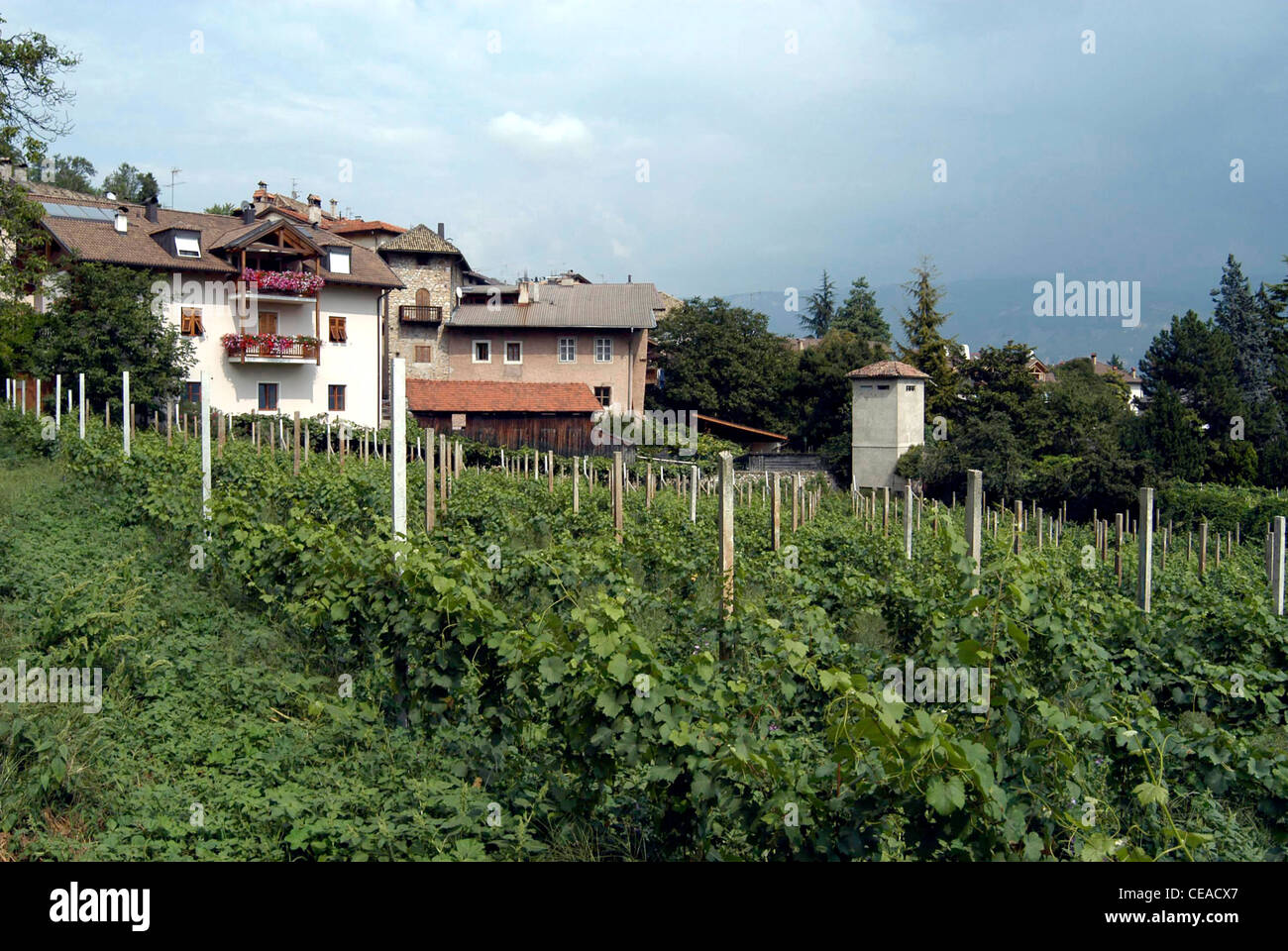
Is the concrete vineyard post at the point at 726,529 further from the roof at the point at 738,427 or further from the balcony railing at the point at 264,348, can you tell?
the roof at the point at 738,427

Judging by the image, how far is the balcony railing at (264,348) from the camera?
3619 centimetres

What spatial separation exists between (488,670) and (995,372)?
40.4 meters

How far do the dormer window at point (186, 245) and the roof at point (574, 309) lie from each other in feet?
42.4

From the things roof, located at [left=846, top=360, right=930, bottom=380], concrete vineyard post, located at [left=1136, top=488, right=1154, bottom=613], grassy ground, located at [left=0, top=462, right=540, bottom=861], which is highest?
roof, located at [left=846, top=360, right=930, bottom=380]

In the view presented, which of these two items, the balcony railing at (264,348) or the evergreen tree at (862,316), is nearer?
the balcony railing at (264,348)

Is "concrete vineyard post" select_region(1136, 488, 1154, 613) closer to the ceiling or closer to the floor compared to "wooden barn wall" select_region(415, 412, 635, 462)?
closer to the floor

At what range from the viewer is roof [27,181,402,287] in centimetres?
3331

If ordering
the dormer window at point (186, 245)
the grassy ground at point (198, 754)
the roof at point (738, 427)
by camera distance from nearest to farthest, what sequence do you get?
1. the grassy ground at point (198, 754)
2. the dormer window at point (186, 245)
3. the roof at point (738, 427)

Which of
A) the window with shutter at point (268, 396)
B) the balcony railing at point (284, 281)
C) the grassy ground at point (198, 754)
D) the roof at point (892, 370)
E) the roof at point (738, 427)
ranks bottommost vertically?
the grassy ground at point (198, 754)

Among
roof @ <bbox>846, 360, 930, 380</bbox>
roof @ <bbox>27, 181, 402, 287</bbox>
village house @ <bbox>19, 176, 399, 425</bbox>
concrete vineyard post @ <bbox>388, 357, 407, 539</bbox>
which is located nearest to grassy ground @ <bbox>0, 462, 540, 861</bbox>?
concrete vineyard post @ <bbox>388, 357, 407, 539</bbox>

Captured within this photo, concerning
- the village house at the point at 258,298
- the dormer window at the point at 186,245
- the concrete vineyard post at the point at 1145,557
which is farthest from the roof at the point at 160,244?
the concrete vineyard post at the point at 1145,557

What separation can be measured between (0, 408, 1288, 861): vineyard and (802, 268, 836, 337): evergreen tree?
239ft

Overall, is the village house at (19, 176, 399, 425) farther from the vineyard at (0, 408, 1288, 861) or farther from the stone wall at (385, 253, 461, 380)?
the vineyard at (0, 408, 1288, 861)
